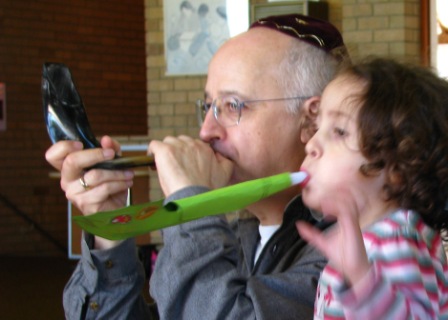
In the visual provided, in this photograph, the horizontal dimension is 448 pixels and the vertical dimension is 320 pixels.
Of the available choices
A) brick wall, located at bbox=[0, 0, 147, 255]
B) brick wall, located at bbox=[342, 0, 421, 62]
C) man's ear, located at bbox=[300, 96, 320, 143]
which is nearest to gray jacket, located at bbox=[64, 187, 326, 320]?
man's ear, located at bbox=[300, 96, 320, 143]

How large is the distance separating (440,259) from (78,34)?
953 centimetres

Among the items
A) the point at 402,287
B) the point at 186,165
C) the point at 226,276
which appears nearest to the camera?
the point at 402,287

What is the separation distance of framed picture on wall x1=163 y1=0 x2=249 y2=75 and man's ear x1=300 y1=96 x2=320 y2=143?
201 inches

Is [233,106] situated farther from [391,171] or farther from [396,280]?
[396,280]

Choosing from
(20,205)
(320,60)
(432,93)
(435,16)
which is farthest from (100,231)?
(20,205)

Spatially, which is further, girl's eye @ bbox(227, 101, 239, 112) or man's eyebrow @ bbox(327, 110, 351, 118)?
girl's eye @ bbox(227, 101, 239, 112)

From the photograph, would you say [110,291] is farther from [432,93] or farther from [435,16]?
[435,16]

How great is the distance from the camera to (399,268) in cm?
112

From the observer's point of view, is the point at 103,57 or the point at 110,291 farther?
the point at 103,57

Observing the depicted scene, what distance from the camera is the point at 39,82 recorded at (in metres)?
10.3

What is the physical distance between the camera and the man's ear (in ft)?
5.94

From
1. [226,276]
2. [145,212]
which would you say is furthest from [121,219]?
[226,276]

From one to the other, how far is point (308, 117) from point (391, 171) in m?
0.56

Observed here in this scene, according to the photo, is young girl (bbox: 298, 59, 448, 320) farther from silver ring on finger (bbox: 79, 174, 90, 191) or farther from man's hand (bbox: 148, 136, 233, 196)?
silver ring on finger (bbox: 79, 174, 90, 191)
